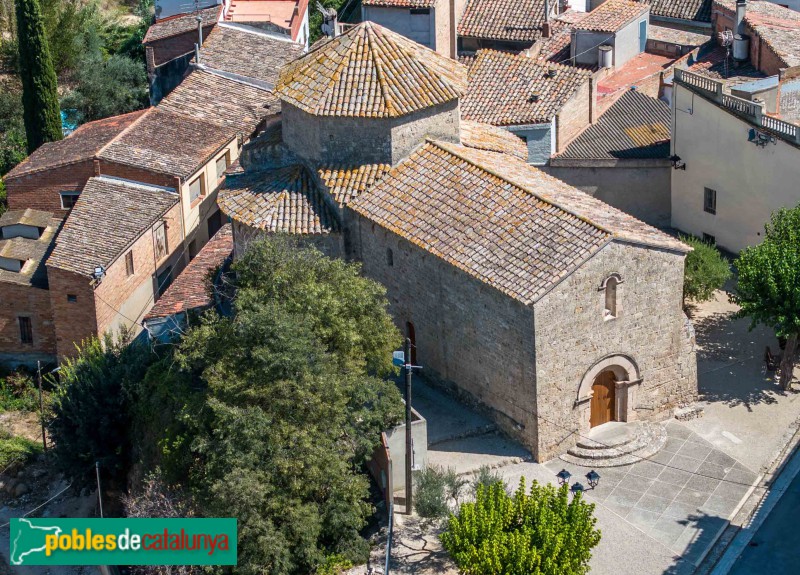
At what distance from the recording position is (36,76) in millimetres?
57594

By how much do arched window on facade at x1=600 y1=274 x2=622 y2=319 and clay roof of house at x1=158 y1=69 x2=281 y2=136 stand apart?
74.5 ft

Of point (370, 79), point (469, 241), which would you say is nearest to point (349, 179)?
point (370, 79)

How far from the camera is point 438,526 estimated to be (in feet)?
119

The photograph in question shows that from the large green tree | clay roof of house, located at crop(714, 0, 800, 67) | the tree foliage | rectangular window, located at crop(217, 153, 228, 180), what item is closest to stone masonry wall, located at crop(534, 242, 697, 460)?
the large green tree

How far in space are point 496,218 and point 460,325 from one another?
322 centimetres

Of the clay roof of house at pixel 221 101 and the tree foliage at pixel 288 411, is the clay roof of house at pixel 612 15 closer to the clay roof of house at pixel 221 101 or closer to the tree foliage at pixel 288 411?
the clay roof of house at pixel 221 101

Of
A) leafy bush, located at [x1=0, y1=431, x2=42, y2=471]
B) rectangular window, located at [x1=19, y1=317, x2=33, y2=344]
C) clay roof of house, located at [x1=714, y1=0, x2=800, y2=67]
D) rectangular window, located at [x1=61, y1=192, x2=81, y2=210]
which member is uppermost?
clay roof of house, located at [x1=714, y1=0, x2=800, y2=67]

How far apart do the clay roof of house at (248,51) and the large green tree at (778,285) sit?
24989 mm

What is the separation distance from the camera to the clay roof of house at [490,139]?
44.2m

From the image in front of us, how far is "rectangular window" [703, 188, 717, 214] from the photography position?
48981mm

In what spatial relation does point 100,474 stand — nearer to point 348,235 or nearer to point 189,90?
point 348,235

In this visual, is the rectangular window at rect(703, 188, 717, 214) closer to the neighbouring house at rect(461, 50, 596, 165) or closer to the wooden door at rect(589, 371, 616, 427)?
the neighbouring house at rect(461, 50, 596, 165)

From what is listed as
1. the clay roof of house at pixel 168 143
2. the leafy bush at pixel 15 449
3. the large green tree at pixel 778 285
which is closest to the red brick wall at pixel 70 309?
the leafy bush at pixel 15 449

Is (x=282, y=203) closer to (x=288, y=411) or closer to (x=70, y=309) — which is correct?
(x=288, y=411)
